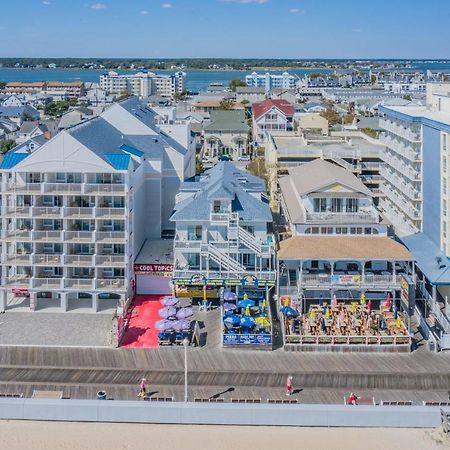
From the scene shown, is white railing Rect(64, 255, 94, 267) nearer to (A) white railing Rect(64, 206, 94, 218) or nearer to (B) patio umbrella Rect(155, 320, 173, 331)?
(A) white railing Rect(64, 206, 94, 218)

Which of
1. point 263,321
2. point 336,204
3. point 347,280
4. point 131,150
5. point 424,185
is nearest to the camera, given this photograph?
point 263,321

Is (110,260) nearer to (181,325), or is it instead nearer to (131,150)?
(181,325)

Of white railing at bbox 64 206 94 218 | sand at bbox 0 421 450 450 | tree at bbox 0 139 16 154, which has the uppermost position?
tree at bbox 0 139 16 154

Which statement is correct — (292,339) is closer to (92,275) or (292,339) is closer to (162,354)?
(162,354)

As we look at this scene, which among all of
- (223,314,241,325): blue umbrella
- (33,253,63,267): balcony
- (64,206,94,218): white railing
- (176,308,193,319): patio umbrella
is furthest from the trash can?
(64,206,94,218): white railing

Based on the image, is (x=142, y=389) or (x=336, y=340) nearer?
(x=142, y=389)

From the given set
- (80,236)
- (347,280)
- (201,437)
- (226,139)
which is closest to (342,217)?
(347,280)
